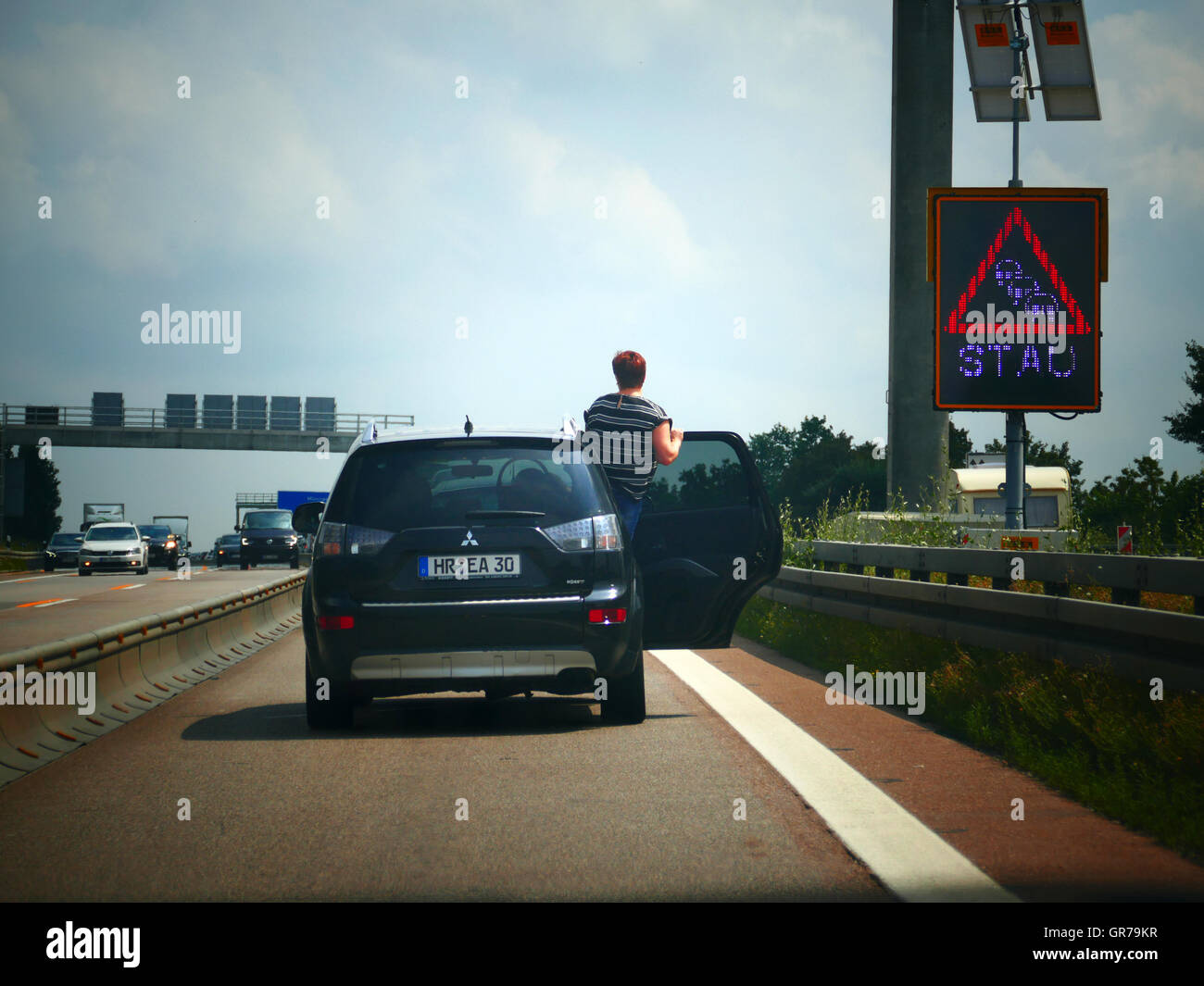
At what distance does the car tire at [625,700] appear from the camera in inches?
322

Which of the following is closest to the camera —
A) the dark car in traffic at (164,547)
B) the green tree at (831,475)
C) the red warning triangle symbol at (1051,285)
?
the red warning triangle symbol at (1051,285)

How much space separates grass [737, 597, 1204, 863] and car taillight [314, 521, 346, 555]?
3.44m

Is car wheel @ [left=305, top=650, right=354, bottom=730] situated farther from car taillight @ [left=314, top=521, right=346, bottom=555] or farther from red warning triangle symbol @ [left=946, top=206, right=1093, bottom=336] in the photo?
red warning triangle symbol @ [left=946, top=206, right=1093, bottom=336]

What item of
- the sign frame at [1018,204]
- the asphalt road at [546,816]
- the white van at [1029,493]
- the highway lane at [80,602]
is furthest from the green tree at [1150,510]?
the white van at [1029,493]

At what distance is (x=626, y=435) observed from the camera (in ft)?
26.9

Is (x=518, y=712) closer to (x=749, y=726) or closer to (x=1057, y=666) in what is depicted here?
(x=749, y=726)

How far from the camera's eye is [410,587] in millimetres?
7488

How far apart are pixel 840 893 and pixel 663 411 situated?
164 inches

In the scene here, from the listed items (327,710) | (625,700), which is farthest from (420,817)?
(625,700)

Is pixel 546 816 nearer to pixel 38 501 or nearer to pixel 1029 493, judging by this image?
pixel 1029 493

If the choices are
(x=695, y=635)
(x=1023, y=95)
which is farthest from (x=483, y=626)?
(x=1023, y=95)

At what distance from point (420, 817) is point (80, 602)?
22.1 metres

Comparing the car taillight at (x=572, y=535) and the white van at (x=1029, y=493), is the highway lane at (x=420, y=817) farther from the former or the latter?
the white van at (x=1029, y=493)

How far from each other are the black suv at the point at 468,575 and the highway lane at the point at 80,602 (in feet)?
17.1
